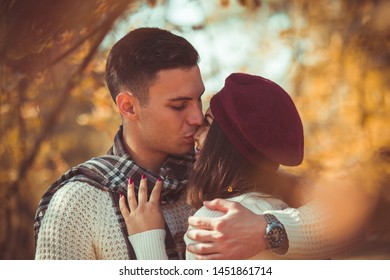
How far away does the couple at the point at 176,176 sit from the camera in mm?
1533

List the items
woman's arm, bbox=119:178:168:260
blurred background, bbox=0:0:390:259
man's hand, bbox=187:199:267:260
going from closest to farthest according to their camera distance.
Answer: man's hand, bbox=187:199:267:260
woman's arm, bbox=119:178:168:260
blurred background, bbox=0:0:390:259

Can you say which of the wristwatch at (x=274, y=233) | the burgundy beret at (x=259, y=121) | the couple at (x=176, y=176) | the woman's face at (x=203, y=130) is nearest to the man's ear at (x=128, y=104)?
the couple at (x=176, y=176)

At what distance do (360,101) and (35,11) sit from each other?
1.21 metres

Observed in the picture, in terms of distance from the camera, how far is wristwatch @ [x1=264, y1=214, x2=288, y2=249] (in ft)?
5.00

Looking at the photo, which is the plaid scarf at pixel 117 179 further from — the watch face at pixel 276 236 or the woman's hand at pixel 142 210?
the watch face at pixel 276 236

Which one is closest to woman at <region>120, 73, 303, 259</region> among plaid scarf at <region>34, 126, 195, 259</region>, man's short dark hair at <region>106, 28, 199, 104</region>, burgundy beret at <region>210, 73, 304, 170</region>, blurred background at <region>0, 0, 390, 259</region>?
burgundy beret at <region>210, 73, 304, 170</region>

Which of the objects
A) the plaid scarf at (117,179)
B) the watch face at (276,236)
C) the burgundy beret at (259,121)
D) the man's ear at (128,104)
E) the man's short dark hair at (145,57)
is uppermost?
the man's short dark hair at (145,57)

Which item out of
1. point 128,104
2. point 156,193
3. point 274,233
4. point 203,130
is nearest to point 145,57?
point 128,104

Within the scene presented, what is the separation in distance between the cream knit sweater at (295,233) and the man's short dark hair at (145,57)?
42 centimetres

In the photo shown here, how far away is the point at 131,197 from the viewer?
1.71 metres

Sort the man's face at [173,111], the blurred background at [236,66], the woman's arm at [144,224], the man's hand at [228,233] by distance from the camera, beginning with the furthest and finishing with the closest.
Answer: the blurred background at [236,66] < the man's face at [173,111] < the woman's arm at [144,224] < the man's hand at [228,233]

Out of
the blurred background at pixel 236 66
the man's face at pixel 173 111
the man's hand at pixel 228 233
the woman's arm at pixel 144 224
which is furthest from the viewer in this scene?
the blurred background at pixel 236 66

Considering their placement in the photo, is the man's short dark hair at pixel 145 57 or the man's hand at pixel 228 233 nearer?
the man's hand at pixel 228 233

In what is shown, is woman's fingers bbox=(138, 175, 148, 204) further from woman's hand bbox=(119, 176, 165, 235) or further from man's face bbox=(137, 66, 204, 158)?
man's face bbox=(137, 66, 204, 158)
